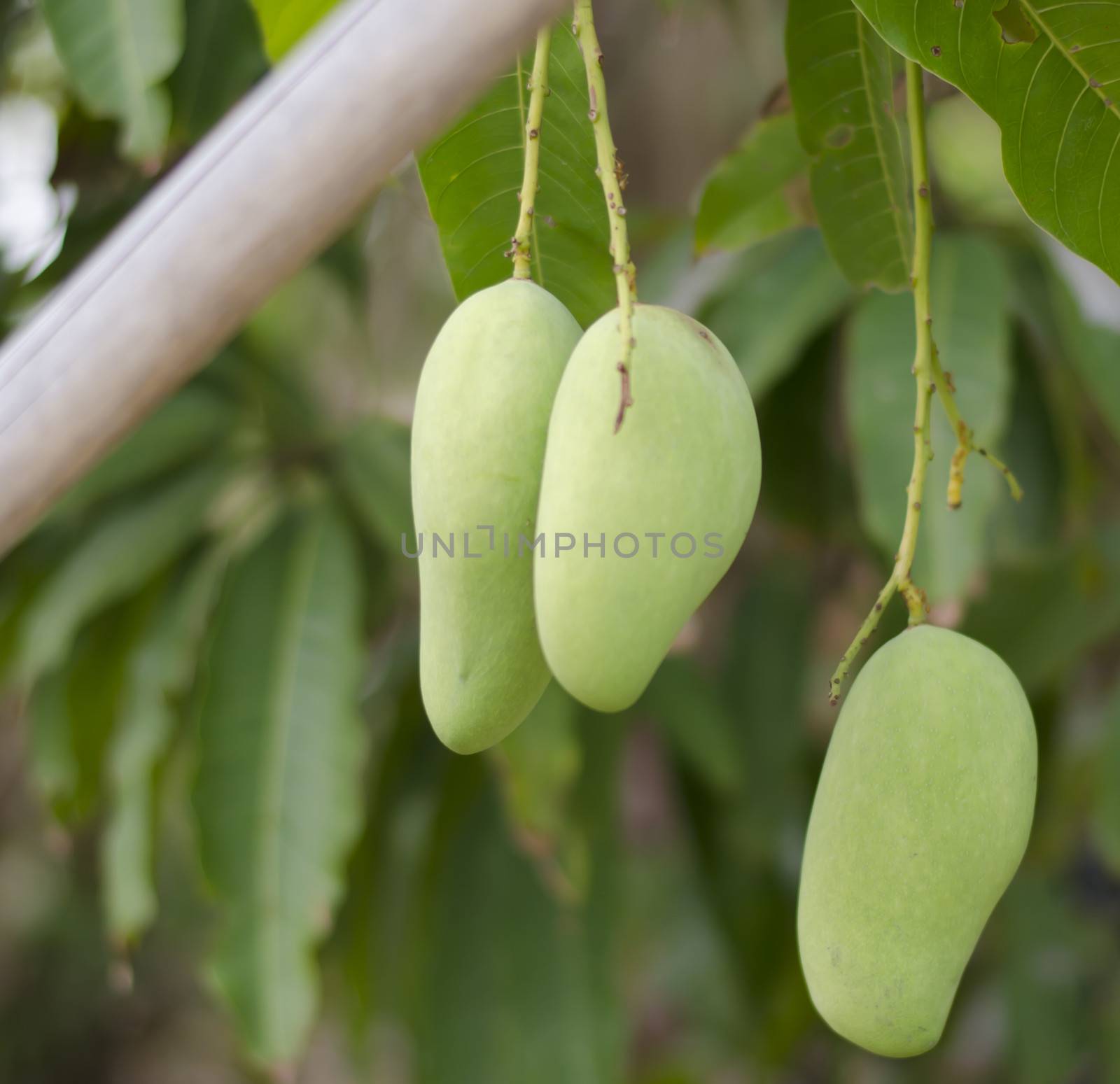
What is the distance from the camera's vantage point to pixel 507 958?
135 centimetres

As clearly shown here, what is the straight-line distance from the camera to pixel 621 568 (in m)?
0.34

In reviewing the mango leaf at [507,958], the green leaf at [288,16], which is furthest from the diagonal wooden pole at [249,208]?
the mango leaf at [507,958]

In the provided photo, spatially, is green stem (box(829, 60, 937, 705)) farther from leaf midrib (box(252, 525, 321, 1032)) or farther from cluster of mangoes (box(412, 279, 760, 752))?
leaf midrib (box(252, 525, 321, 1032))

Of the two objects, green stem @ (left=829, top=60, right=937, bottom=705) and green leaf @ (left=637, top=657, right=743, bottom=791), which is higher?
green stem @ (left=829, top=60, right=937, bottom=705)

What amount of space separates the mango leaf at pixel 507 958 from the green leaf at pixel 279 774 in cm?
31

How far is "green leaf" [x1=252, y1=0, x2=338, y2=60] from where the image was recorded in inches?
22.9

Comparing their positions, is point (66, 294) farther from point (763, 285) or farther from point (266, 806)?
point (763, 285)

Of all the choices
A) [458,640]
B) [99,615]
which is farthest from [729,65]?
[458,640]

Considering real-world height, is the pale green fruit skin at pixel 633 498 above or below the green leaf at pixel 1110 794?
above

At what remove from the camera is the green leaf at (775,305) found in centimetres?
106

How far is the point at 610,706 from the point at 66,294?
0.20m

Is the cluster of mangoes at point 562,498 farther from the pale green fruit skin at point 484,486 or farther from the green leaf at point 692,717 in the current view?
the green leaf at point 692,717

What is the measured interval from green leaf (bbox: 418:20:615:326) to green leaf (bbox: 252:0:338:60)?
0.50ft

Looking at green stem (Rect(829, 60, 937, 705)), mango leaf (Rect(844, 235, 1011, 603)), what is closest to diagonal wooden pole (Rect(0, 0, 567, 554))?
green stem (Rect(829, 60, 937, 705))
